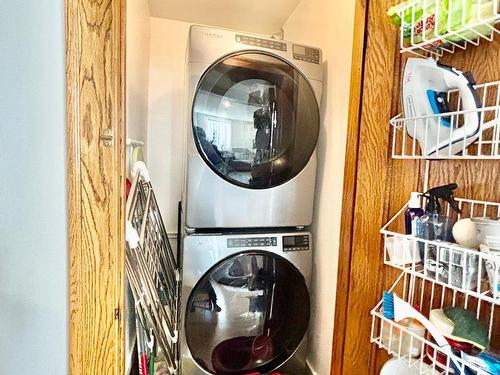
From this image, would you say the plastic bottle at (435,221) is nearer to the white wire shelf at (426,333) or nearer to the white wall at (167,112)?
the white wire shelf at (426,333)

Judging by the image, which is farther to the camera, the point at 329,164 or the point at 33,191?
the point at 329,164

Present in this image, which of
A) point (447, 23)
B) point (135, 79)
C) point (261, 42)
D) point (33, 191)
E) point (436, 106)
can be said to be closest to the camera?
point (33, 191)

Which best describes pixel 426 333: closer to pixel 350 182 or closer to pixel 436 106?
pixel 350 182

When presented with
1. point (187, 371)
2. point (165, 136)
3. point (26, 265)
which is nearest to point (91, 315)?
point (26, 265)

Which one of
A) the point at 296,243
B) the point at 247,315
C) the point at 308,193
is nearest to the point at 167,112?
the point at 308,193

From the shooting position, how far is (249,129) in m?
1.44

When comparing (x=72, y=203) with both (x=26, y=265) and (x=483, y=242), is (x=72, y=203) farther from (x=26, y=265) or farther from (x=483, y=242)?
(x=483, y=242)

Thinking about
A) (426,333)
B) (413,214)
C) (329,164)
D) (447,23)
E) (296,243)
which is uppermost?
(447,23)

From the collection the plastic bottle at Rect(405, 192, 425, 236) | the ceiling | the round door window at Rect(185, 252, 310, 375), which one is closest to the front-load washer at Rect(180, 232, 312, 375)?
the round door window at Rect(185, 252, 310, 375)

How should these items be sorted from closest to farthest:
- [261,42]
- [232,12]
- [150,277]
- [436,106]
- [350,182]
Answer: [436,106], [350,182], [150,277], [261,42], [232,12]

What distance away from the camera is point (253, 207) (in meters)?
1.47

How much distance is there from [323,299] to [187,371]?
0.73 metres

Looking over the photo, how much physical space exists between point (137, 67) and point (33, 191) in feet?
4.40

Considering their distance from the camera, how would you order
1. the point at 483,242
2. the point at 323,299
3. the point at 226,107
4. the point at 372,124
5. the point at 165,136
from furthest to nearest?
the point at 165,136
the point at 323,299
the point at 226,107
the point at 372,124
the point at 483,242
